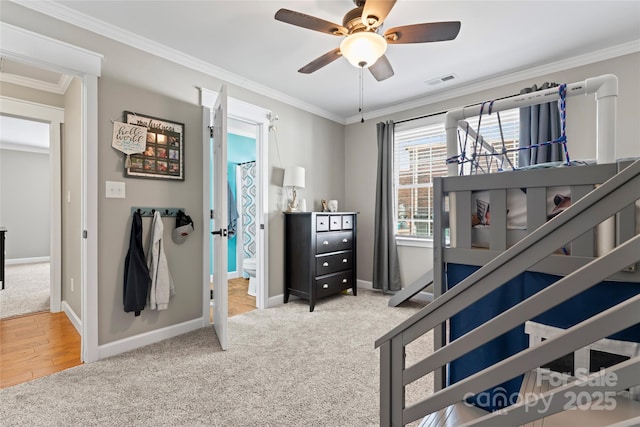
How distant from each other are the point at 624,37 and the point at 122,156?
4168 millimetres

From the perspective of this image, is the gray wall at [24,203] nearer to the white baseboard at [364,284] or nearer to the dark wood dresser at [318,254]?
the dark wood dresser at [318,254]

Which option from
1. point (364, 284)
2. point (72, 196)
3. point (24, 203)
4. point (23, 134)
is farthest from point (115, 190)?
point (24, 203)

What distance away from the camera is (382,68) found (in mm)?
2283

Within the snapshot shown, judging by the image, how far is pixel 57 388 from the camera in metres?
1.85

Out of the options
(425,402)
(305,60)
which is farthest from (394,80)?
(425,402)

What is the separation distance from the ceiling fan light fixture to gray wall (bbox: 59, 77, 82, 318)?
2.35 meters

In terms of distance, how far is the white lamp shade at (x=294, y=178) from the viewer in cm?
359

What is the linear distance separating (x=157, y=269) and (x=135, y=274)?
167 mm

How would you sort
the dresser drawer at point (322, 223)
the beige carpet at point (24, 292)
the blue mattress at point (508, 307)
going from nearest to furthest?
the blue mattress at point (508, 307), the beige carpet at point (24, 292), the dresser drawer at point (322, 223)

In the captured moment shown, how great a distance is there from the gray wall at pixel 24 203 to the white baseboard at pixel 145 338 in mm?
6003

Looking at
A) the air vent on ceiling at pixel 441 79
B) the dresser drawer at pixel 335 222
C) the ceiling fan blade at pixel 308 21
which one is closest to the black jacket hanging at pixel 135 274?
the ceiling fan blade at pixel 308 21

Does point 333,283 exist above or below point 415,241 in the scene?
below

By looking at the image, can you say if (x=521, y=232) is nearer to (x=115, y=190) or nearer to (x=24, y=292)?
(x=115, y=190)

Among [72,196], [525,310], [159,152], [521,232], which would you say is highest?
[159,152]
